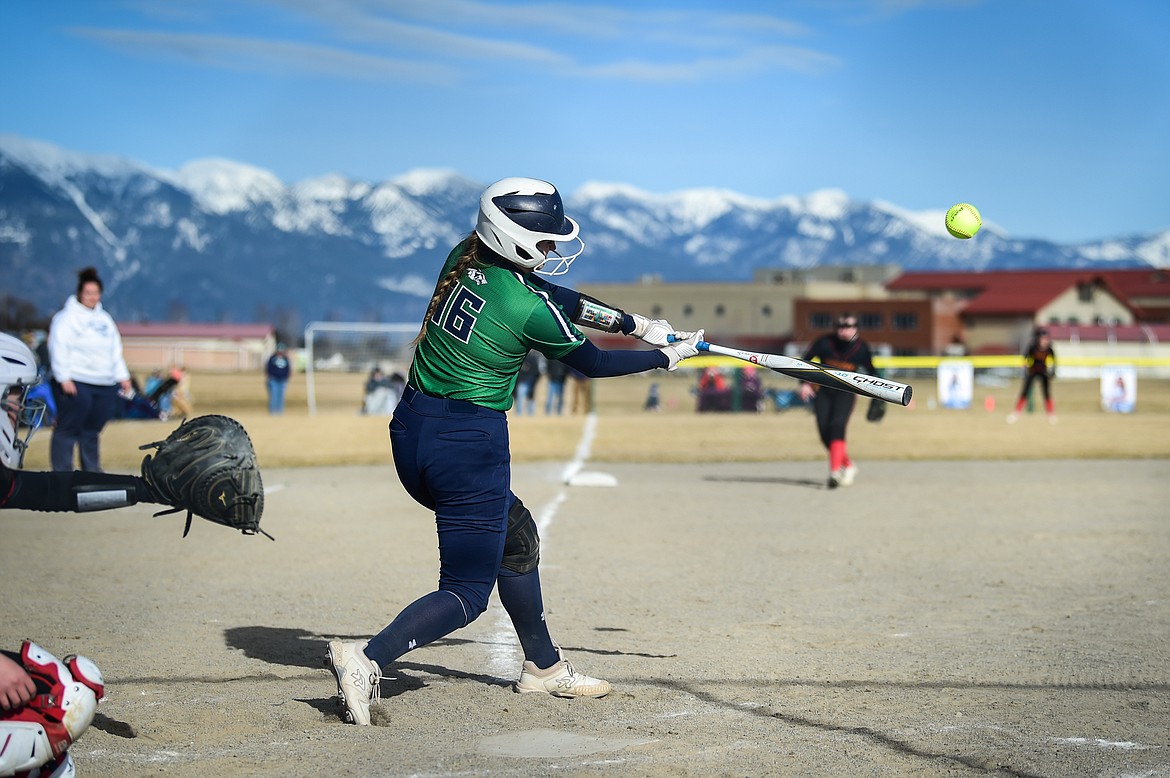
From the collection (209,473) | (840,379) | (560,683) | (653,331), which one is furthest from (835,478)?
(209,473)

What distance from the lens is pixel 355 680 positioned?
16.7 feet

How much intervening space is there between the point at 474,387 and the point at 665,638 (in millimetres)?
2467

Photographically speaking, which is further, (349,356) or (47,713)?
(349,356)

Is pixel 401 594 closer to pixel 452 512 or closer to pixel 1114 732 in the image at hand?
pixel 452 512

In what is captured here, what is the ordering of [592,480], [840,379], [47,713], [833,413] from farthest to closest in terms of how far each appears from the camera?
[592,480]
[833,413]
[840,379]
[47,713]

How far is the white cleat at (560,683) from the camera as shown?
568 cm

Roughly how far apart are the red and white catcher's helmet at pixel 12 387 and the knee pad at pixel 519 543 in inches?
79.0

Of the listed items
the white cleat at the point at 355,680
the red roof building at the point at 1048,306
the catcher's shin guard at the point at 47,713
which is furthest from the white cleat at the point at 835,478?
the red roof building at the point at 1048,306

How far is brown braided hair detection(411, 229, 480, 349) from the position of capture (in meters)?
5.33

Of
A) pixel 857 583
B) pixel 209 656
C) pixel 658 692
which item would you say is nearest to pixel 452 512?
pixel 658 692

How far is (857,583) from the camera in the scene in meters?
8.98

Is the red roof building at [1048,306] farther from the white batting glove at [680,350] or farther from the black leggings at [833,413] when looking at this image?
the white batting glove at [680,350]

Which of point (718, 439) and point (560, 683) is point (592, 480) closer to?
point (718, 439)

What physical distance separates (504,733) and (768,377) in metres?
40.1
